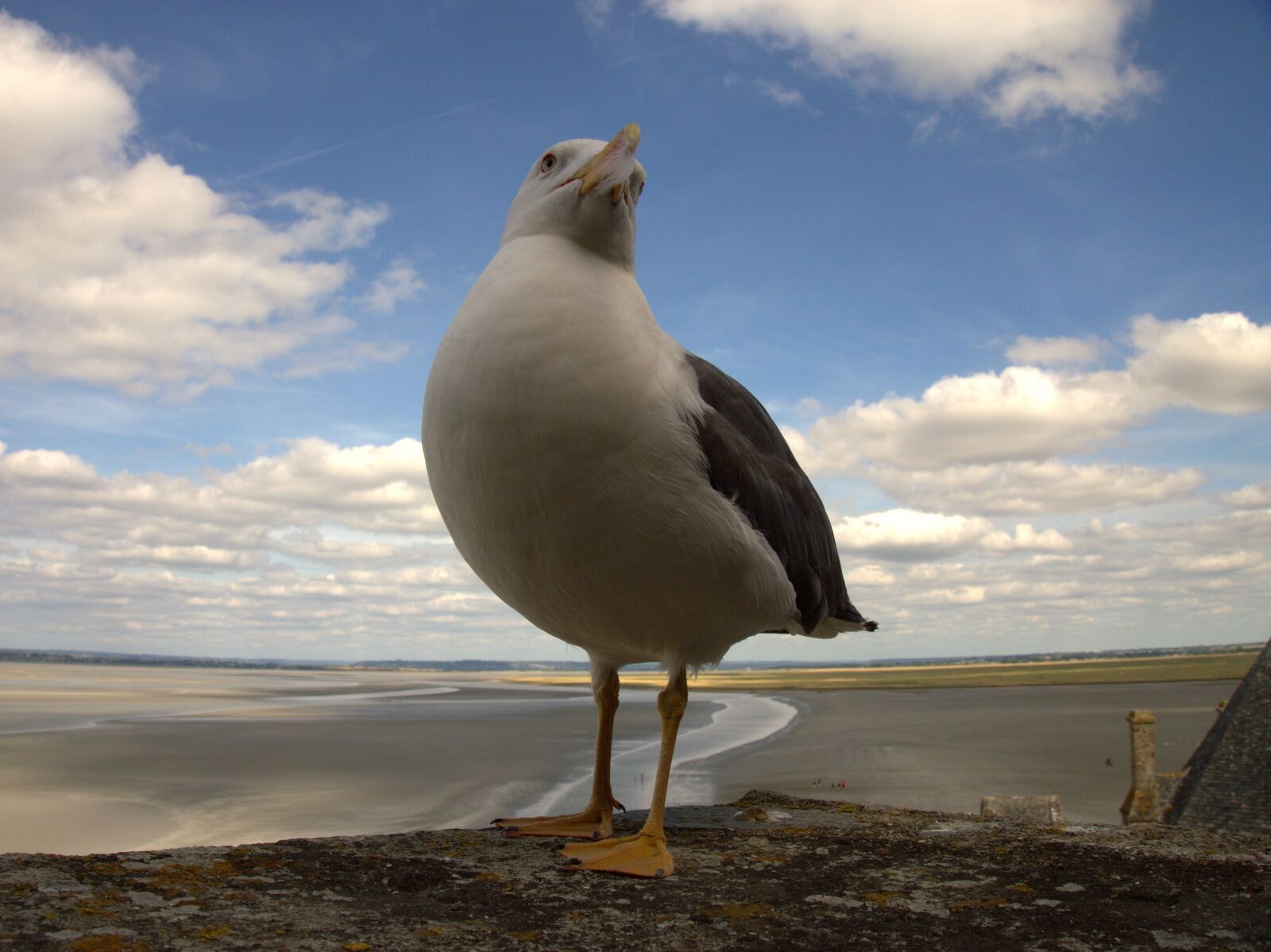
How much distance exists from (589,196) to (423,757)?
92.6 ft

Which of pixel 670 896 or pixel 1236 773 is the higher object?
pixel 670 896

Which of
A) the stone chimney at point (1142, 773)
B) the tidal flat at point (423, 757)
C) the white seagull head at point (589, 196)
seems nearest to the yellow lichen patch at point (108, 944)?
the white seagull head at point (589, 196)

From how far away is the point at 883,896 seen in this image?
327 centimetres

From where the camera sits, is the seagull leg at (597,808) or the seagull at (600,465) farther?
the seagull leg at (597,808)

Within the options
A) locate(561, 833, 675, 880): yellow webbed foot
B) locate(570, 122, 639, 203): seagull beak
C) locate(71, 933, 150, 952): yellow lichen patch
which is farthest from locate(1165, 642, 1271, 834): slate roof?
locate(71, 933, 150, 952): yellow lichen patch

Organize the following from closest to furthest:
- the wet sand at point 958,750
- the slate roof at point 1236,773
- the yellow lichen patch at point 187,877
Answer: the yellow lichen patch at point 187,877 → the slate roof at point 1236,773 → the wet sand at point 958,750

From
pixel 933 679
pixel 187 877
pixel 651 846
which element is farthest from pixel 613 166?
pixel 933 679

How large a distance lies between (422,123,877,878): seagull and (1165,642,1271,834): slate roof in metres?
34.6

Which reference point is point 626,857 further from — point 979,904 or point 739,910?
point 979,904

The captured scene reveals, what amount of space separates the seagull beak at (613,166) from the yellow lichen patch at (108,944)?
11.2 ft

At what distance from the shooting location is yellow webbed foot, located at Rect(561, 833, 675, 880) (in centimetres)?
361

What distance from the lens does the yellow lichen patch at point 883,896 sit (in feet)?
10.5

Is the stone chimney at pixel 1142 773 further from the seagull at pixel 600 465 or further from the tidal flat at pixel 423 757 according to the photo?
the seagull at pixel 600 465

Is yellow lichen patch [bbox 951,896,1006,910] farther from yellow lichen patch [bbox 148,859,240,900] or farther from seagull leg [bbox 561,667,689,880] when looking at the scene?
yellow lichen patch [bbox 148,859,240,900]
